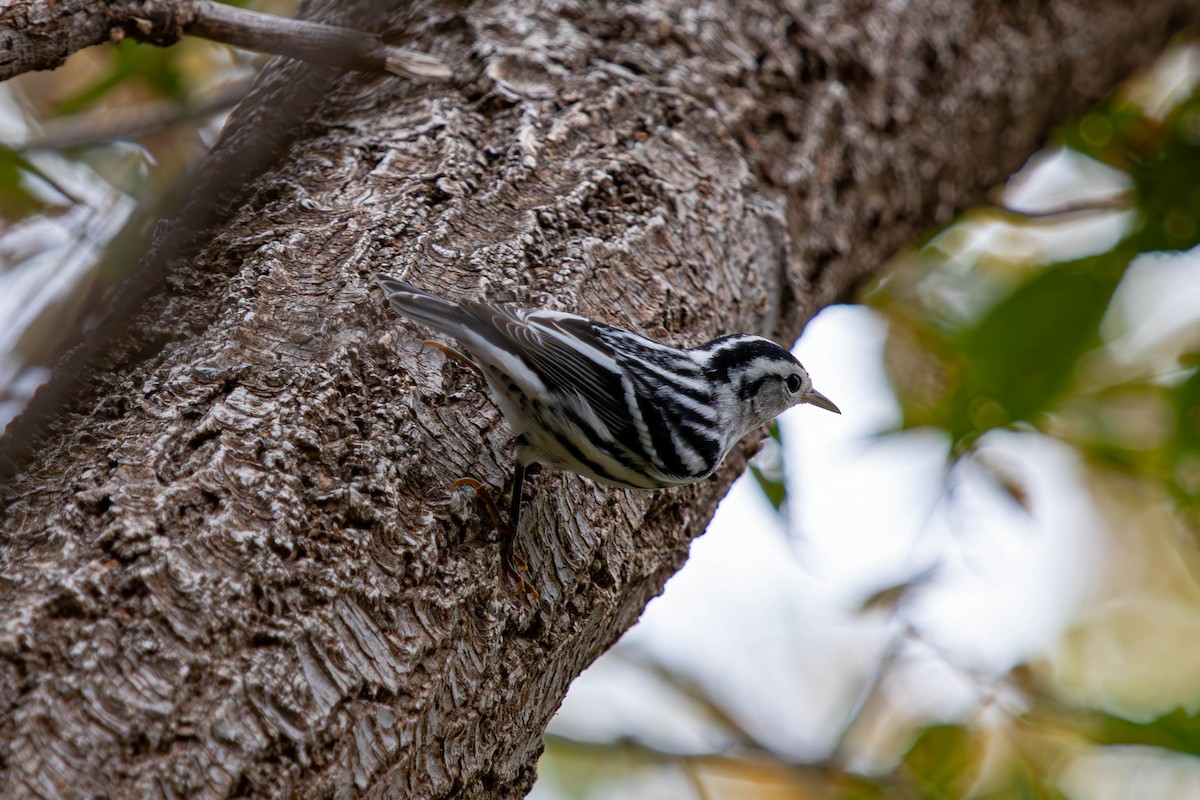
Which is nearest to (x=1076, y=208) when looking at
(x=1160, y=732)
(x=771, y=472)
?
(x=771, y=472)

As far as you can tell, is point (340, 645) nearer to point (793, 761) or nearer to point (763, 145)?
point (763, 145)

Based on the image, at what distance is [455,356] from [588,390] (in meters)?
0.27

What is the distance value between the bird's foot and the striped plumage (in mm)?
43

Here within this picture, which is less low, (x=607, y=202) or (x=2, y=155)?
(x=2, y=155)

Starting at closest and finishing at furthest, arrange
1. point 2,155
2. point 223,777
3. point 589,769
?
1. point 223,777
2. point 2,155
3. point 589,769

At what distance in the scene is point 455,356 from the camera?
187cm

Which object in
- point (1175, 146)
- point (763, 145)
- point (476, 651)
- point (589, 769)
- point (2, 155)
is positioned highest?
point (2, 155)

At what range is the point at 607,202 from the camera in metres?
2.17

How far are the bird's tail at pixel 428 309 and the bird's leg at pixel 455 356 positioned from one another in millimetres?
87

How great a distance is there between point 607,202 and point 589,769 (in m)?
2.70

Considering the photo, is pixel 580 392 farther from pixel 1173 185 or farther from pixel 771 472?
pixel 1173 185

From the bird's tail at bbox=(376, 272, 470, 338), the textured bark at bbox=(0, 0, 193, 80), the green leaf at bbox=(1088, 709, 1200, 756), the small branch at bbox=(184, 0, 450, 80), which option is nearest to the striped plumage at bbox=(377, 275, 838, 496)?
the bird's tail at bbox=(376, 272, 470, 338)

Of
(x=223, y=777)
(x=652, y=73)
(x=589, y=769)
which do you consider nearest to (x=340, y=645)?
(x=223, y=777)

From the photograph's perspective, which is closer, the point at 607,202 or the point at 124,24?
the point at 124,24
